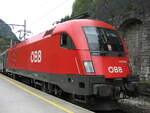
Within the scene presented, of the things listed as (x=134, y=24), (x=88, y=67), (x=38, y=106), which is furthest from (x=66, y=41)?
(x=134, y=24)

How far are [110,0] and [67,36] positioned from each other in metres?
9.27

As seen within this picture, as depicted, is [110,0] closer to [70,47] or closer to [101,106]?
[70,47]

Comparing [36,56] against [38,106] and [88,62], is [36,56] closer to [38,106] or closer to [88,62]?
[88,62]

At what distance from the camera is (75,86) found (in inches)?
335

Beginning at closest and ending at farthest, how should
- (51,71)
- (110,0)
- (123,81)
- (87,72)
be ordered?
(87,72) → (123,81) → (51,71) → (110,0)

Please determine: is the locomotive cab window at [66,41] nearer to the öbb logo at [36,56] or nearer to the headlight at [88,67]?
the headlight at [88,67]

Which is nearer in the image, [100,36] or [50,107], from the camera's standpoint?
[50,107]

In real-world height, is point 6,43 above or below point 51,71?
above

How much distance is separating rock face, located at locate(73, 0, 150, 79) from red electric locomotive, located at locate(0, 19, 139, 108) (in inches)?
319

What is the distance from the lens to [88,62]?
8391 millimetres

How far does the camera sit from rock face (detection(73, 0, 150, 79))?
713 inches

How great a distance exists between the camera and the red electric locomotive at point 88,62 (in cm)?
820

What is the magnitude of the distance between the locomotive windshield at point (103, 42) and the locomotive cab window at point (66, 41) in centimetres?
63

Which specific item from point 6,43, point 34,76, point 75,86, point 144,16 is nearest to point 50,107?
point 75,86
